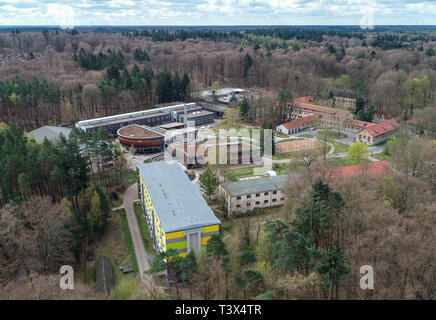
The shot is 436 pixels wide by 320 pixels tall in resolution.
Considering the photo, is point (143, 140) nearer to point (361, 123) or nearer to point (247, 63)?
point (361, 123)

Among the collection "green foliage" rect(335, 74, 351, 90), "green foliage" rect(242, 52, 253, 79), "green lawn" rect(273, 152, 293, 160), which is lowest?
"green lawn" rect(273, 152, 293, 160)

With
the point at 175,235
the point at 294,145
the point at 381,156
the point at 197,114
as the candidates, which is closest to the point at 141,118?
the point at 197,114

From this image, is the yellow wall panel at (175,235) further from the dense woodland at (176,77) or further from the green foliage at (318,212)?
the dense woodland at (176,77)

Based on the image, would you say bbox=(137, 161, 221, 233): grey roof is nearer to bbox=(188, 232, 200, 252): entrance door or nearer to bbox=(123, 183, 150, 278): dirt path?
bbox=(188, 232, 200, 252): entrance door

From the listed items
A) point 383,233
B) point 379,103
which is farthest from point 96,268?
point 379,103

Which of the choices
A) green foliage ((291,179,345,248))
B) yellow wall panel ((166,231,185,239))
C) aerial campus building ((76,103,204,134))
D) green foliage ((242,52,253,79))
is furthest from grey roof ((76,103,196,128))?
green foliage ((291,179,345,248))

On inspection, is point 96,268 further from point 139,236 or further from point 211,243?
point 211,243

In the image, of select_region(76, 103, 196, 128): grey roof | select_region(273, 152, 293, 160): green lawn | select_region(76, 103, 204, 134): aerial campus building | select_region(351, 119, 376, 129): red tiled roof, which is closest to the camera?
select_region(273, 152, 293, 160): green lawn
